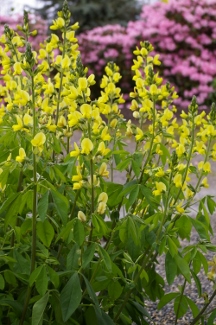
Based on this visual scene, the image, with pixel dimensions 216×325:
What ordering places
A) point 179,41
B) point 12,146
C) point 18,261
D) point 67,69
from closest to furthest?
1. point 18,261
2. point 12,146
3. point 67,69
4. point 179,41

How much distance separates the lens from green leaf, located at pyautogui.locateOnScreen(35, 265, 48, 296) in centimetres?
201

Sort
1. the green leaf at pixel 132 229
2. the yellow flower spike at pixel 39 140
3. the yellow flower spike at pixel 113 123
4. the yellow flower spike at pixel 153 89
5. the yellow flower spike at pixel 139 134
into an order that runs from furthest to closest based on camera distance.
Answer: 1. the yellow flower spike at pixel 113 123
2. the yellow flower spike at pixel 139 134
3. the yellow flower spike at pixel 153 89
4. the green leaf at pixel 132 229
5. the yellow flower spike at pixel 39 140

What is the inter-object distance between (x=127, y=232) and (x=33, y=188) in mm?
429

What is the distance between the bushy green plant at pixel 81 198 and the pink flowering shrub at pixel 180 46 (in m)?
8.86

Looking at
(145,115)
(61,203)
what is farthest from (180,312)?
(61,203)

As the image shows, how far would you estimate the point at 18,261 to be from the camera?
2195mm

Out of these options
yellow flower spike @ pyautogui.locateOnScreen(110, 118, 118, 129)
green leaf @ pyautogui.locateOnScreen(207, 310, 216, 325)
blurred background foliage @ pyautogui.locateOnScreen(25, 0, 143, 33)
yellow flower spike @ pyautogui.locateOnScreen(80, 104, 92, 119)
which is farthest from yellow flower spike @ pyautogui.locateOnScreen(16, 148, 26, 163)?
blurred background foliage @ pyautogui.locateOnScreen(25, 0, 143, 33)

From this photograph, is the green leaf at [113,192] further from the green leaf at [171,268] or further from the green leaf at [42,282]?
the green leaf at [42,282]

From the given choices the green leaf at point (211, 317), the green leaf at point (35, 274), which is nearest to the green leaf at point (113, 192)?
the green leaf at point (35, 274)

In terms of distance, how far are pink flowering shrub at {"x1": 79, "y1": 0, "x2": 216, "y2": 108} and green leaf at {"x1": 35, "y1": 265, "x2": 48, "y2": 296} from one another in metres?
9.51

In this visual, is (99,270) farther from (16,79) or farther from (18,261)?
(16,79)

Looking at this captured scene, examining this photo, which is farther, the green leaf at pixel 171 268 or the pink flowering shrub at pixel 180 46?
the pink flowering shrub at pixel 180 46

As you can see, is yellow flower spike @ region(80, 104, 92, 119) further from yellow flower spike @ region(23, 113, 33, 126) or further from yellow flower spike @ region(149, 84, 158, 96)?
yellow flower spike @ region(149, 84, 158, 96)

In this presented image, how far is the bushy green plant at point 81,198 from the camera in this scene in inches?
77.9
